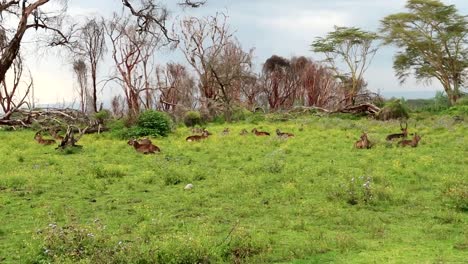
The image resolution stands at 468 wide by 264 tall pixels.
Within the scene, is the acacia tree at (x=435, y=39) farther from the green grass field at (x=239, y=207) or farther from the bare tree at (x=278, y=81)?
the green grass field at (x=239, y=207)

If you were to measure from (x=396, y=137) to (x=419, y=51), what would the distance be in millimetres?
25164

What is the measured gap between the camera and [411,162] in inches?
548

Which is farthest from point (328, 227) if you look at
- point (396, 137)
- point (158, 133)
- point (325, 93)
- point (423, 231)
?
point (325, 93)

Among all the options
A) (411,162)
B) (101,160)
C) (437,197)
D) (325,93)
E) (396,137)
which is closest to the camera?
(437,197)

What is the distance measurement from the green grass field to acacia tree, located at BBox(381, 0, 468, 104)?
26128 millimetres

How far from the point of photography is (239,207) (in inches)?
367

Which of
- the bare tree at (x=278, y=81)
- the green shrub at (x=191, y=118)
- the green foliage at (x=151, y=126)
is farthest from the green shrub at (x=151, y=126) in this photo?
the bare tree at (x=278, y=81)

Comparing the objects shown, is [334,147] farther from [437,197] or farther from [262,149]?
[437,197]

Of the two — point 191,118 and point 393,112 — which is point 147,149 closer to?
point 191,118

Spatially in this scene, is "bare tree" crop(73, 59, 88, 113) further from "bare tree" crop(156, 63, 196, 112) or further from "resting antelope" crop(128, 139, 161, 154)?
"resting antelope" crop(128, 139, 161, 154)

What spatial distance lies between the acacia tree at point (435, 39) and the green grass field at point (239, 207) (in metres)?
26.1

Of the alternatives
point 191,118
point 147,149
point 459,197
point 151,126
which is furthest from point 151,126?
point 459,197

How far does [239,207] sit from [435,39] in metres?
35.9

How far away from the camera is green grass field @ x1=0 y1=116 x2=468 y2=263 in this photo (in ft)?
21.6
